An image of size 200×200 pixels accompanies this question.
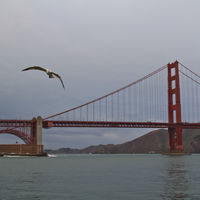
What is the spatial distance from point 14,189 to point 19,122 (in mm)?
73752

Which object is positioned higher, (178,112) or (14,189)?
(178,112)

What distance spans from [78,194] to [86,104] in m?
77.9

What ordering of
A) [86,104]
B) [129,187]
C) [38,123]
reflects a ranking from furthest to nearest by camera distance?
[86,104] → [38,123] → [129,187]

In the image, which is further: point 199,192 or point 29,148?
point 29,148

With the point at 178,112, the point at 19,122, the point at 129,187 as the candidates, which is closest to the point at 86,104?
the point at 19,122

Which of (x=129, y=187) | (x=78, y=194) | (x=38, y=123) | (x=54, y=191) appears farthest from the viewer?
(x=38, y=123)

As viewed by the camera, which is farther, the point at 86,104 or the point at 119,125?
the point at 86,104

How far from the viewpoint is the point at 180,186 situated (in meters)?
20.8

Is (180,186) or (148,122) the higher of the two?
(148,122)

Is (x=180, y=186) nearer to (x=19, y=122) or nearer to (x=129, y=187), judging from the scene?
(x=129, y=187)

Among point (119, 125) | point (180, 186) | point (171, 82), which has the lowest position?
point (180, 186)

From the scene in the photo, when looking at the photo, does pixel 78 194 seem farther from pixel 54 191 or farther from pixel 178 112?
pixel 178 112

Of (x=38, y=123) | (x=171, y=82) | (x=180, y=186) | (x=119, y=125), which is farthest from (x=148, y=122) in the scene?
(x=180, y=186)

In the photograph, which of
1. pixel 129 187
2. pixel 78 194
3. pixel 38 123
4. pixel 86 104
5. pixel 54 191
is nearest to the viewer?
pixel 78 194
